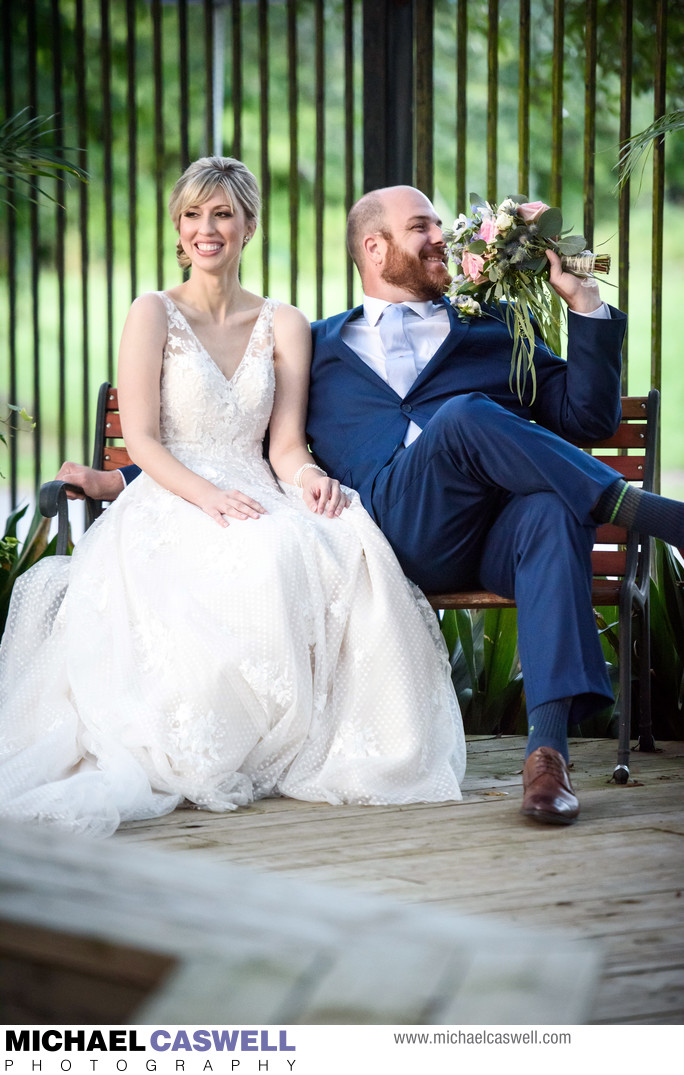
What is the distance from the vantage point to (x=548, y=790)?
7.07 feet

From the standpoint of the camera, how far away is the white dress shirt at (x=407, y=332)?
3102 mm

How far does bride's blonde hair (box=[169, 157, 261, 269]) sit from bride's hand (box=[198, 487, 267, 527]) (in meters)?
0.76

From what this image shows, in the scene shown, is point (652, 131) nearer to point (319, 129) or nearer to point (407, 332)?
point (407, 332)

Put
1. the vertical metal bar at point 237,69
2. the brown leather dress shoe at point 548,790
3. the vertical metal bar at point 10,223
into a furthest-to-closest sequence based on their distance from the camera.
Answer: the vertical metal bar at point 10,223 → the vertical metal bar at point 237,69 → the brown leather dress shoe at point 548,790

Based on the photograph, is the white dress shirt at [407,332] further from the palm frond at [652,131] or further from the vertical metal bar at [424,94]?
the vertical metal bar at [424,94]

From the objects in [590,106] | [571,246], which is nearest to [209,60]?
[590,106]

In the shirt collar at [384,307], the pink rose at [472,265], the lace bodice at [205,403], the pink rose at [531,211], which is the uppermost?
the pink rose at [531,211]

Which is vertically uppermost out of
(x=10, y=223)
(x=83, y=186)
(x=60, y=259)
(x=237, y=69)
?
(x=237, y=69)

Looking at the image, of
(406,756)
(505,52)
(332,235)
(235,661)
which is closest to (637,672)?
(406,756)

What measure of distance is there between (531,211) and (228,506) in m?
1.04

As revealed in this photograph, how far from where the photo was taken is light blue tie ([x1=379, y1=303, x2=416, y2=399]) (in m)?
3.05

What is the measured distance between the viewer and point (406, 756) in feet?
8.06

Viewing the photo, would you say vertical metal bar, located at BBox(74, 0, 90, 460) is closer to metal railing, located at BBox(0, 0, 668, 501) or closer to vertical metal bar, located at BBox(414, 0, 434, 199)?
metal railing, located at BBox(0, 0, 668, 501)
